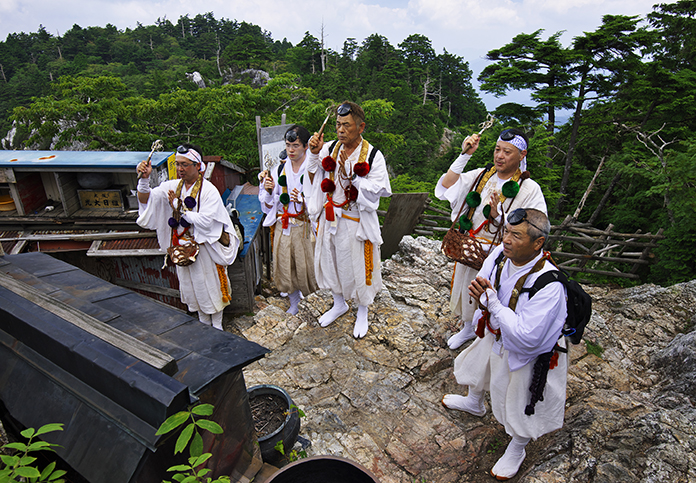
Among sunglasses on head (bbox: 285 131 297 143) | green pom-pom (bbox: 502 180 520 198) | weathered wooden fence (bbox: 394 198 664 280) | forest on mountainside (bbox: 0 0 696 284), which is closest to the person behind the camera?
green pom-pom (bbox: 502 180 520 198)

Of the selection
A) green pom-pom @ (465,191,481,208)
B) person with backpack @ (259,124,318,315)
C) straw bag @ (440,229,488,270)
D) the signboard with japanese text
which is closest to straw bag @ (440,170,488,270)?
straw bag @ (440,229,488,270)

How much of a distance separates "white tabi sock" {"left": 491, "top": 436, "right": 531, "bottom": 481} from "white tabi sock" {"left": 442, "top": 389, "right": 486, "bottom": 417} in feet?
1.77

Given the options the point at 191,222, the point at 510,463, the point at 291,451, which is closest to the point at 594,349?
the point at 510,463

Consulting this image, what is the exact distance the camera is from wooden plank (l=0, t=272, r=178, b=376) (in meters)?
1.53

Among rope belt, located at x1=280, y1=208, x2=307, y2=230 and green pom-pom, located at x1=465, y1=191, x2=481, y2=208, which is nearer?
green pom-pom, located at x1=465, y1=191, x2=481, y2=208

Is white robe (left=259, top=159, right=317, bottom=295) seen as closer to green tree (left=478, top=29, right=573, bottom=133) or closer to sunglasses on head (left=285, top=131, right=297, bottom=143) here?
sunglasses on head (left=285, top=131, right=297, bottom=143)

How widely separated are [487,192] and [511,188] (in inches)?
12.2

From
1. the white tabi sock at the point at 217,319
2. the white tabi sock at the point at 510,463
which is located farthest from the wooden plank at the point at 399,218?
the white tabi sock at the point at 510,463

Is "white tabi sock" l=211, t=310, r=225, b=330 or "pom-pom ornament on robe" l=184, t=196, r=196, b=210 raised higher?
"pom-pom ornament on robe" l=184, t=196, r=196, b=210

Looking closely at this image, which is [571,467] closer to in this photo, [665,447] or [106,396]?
[665,447]

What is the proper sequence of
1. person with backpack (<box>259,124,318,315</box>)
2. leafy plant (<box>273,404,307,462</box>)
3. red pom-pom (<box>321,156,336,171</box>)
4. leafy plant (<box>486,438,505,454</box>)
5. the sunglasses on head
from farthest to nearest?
person with backpack (<box>259,124,318,315</box>)
the sunglasses on head
red pom-pom (<box>321,156,336,171</box>)
leafy plant (<box>486,438,505,454</box>)
leafy plant (<box>273,404,307,462</box>)

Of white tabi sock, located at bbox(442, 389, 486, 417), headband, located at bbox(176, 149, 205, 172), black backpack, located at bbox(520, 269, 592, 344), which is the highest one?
headband, located at bbox(176, 149, 205, 172)

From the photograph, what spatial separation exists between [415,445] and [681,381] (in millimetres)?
2610

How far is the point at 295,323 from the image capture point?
512cm
